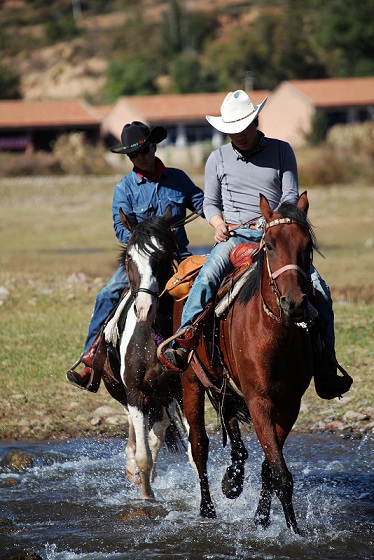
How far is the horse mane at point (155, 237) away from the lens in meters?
7.54

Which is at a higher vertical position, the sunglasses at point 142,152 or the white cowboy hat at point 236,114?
the white cowboy hat at point 236,114

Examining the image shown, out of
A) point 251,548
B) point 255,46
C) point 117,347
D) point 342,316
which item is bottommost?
point 255,46

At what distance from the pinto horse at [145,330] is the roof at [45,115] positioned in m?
58.7

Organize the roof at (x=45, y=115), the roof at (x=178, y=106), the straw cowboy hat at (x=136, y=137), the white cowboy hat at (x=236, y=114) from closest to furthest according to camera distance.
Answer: the white cowboy hat at (x=236, y=114) < the straw cowboy hat at (x=136, y=137) < the roof at (x=45, y=115) < the roof at (x=178, y=106)

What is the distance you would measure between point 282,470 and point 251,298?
3.90ft

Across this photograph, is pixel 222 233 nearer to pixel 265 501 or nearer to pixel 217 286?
pixel 217 286

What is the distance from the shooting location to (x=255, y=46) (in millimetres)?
87938

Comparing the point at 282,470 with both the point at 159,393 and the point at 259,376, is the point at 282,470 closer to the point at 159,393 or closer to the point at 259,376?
the point at 259,376

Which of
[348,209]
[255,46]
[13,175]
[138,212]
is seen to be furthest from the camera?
[255,46]

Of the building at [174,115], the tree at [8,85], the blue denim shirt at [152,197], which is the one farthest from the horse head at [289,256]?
the tree at [8,85]

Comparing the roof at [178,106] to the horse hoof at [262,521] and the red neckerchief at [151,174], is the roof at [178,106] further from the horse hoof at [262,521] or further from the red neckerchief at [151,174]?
the horse hoof at [262,521]

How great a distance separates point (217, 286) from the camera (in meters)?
7.10

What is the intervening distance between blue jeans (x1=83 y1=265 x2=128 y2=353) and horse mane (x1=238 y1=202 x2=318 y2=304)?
1.82 meters

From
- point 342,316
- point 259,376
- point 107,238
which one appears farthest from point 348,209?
point 259,376
